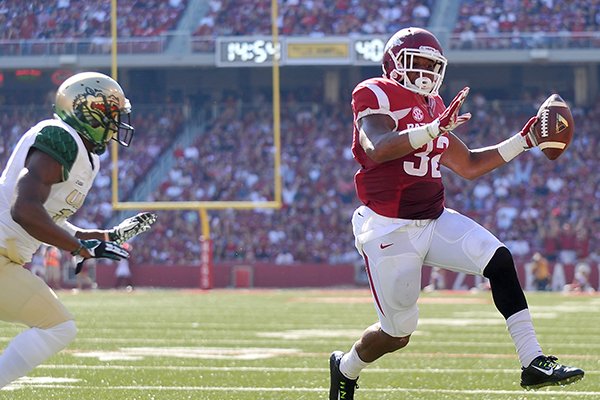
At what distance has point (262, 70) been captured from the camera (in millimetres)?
25906

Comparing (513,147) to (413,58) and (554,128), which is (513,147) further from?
(413,58)

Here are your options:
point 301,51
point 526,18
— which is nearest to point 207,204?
point 301,51

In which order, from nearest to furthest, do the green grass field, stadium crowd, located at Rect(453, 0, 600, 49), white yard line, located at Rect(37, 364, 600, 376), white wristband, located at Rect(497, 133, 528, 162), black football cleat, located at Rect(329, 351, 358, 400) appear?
white wristband, located at Rect(497, 133, 528, 162), black football cleat, located at Rect(329, 351, 358, 400), the green grass field, white yard line, located at Rect(37, 364, 600, 376), stadium crowd, located at Rect(453, 0, 600, 49)

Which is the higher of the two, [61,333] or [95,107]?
[95,107]

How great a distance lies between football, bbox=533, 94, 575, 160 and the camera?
5.04 meters

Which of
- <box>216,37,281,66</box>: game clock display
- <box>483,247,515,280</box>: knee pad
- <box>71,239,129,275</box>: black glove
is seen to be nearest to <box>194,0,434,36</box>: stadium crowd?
<box>216,37,281,66</box>: game clock display

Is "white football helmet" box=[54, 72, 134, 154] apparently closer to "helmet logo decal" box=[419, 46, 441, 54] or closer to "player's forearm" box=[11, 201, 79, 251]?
"player's forearm" box=[11, 201, 79, 251]

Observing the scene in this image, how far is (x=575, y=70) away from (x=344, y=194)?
6.01 m

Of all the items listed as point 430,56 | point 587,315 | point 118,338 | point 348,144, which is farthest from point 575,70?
point 430,56

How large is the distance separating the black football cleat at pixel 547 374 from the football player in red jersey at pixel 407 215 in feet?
0.42

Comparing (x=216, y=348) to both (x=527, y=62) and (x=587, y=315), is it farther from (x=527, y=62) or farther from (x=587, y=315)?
(x=527, y=62)

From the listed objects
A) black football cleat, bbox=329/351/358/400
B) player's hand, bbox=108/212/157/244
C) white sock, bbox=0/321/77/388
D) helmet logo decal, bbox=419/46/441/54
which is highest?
helmet logo decal, bbox=419/46/441/54

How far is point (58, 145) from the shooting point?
4414 mm

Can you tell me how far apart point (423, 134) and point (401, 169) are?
0.41 meters
